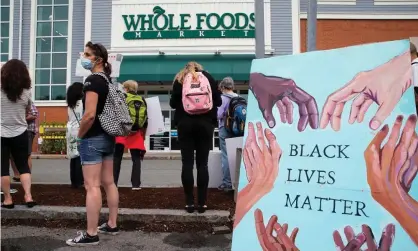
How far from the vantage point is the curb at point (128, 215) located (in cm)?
452

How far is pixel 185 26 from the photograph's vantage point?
1816 cm

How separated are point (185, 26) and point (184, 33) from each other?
0.32 metres

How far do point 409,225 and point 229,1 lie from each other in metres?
17.1

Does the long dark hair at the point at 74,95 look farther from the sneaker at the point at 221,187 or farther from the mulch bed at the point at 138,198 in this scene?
the sneaker at the point at 221,187

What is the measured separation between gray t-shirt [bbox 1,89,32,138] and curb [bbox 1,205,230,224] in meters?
0.91

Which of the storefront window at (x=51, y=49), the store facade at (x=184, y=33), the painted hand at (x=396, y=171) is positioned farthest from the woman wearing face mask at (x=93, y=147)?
the storefront window at (x=51, y=49)

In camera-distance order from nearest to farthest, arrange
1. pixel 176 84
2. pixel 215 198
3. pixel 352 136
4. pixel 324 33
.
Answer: pixel 352 136, pixel 176 84, pixel 215 198, pixel 324 33

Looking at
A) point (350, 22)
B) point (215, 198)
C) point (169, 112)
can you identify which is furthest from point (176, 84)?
point (350, 22)

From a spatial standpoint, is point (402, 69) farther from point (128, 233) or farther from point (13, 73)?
point (13, 73)

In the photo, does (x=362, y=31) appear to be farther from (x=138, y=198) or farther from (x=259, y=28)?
(x=138, y=198)

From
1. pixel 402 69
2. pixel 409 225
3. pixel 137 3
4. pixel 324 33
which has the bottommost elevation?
pixel 409 225

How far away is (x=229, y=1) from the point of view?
1806 centimetres

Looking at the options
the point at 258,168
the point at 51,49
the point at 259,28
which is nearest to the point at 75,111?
the point at 259,28

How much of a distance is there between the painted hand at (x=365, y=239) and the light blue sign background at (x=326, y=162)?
0.02 metres
